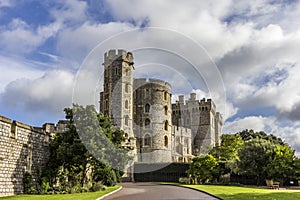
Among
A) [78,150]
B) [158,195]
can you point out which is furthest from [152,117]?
[158,195]

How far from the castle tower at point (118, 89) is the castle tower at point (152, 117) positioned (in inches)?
114

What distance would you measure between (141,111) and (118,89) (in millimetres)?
5982

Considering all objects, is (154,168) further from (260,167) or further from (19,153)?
(19,153)

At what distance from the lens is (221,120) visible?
8106 cm

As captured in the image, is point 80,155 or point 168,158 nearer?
point 80,155

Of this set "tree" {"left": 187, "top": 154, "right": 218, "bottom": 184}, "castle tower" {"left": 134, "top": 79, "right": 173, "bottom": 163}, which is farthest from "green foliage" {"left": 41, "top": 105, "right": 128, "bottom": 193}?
"castle tower" {"left": 134, "top": 79, "right": 173, "bottom": 163}

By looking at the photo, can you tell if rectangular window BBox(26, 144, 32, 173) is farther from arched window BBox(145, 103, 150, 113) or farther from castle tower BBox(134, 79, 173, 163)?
arched window BBox(145, 103, 150, 113)

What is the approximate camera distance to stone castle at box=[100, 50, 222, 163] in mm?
48500

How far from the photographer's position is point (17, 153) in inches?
754

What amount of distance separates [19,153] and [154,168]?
25123 millimetres

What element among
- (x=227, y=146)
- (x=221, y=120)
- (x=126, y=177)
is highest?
(x=221, y=120)

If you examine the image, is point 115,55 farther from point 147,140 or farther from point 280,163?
point 280,163

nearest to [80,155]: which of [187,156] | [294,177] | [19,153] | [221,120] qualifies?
[19,153]

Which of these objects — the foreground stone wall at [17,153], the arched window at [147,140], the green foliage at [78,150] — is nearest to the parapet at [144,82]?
the arched window at [147,140]
